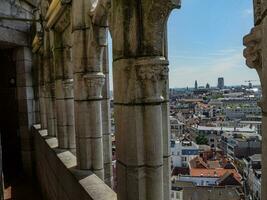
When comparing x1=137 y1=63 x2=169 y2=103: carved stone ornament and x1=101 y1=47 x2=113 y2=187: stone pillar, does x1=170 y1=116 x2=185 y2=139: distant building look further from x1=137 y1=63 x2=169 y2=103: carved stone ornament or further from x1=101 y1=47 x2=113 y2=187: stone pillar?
x1=137 y1=63 x2=169 y2=103: carved stone ornament

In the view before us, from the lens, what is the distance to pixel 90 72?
420cm

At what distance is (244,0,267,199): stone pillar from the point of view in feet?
3.31

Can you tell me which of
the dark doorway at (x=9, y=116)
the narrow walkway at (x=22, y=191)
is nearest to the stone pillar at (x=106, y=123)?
the narrow walkway at (x=22, y=191)

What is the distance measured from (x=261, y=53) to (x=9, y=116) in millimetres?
9816

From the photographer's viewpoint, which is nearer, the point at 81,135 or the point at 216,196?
the point at 81,135

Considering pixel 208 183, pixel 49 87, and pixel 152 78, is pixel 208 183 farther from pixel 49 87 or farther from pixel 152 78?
pixel 152 78

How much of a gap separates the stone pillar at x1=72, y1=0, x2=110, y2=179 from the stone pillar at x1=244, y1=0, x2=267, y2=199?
301cm

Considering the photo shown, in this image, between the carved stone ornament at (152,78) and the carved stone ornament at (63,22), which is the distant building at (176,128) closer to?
the carved stone ornament at (63,22)

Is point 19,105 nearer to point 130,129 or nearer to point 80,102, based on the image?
point 80,102

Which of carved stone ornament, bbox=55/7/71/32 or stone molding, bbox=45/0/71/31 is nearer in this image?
stone molding, bbox=45/0/71/31

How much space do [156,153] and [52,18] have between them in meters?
3.78

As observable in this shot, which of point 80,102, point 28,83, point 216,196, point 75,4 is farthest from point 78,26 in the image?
point 216,196

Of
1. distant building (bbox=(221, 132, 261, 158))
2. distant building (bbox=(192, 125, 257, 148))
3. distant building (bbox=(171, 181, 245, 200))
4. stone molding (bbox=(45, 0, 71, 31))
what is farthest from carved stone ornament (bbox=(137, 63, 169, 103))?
distant building (bbox=(192, 125, 257, 148))

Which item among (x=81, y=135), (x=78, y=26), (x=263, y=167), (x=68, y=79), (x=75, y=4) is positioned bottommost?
(x=81, y=135)
